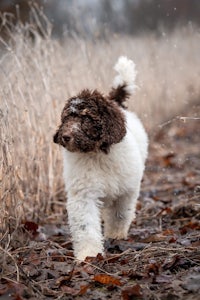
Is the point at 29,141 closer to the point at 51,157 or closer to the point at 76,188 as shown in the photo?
the point at 51,157

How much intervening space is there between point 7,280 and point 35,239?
136 centimetres

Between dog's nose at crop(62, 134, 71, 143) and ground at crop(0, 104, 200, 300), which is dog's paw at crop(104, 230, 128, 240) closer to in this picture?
ground at crop(0, 104, 200, 300)

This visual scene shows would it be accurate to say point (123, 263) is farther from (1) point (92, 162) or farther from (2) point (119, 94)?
(2) point (119, 94)

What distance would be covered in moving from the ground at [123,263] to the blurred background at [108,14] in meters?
2.58

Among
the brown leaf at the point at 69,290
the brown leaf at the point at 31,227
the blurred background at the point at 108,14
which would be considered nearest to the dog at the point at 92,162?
the brown leaf at the point at 31,227

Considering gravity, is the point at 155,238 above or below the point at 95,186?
below

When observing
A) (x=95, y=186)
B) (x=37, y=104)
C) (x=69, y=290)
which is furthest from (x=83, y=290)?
(x=37, y=104)

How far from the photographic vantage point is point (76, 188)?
15.3 ft

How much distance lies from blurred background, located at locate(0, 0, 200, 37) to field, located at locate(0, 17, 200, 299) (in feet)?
1.41

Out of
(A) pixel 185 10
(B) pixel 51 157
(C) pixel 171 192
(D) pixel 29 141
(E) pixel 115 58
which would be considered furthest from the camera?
(A) pixel 185 10

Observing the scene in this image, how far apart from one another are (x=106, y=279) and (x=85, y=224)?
93 centimetres

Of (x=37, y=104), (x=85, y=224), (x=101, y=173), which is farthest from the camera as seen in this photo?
(x=37, y=104)

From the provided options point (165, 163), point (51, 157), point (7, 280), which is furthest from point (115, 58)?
point (7, 280)

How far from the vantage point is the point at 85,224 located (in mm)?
4578
